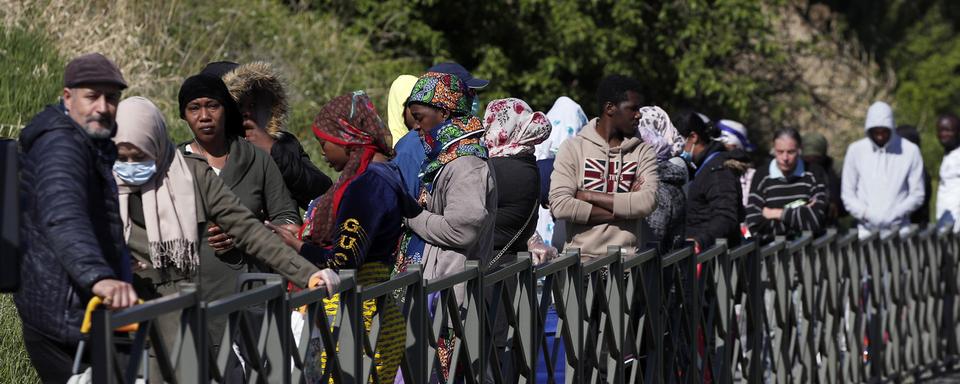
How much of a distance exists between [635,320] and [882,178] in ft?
18.9

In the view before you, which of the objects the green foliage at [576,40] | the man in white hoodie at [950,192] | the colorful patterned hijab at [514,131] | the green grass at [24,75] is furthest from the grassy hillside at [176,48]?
the man in white hoodie at [950,192]

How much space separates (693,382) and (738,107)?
10305 mm

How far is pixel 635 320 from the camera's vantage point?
275 inches

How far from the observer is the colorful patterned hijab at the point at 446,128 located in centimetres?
611

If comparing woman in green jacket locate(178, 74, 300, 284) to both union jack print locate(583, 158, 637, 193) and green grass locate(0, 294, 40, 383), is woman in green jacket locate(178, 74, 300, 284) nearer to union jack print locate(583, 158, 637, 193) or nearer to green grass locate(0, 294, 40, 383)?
green grass locate(0, 294, 40, 383)

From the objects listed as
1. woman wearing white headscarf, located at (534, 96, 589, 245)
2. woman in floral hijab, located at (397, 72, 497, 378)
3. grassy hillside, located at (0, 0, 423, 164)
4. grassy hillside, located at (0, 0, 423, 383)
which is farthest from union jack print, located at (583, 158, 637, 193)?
grassy hillside, located at (0, 0, 423, 164)

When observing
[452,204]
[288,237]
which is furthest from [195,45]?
[288,237]

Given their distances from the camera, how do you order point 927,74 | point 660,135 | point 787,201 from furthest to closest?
→ point 927,74 → point 787,201 → point 660,135

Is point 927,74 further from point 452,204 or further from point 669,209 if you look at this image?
point 452,204

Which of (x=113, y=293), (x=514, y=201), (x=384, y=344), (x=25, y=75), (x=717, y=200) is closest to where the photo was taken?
(x=113, y=293)

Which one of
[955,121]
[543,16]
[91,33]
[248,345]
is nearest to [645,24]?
[543,16]

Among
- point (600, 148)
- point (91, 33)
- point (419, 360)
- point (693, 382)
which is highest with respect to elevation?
point (91, 33)

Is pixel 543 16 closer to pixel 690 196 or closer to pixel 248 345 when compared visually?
pixel 690 196

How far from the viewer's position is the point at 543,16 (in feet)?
54.9
